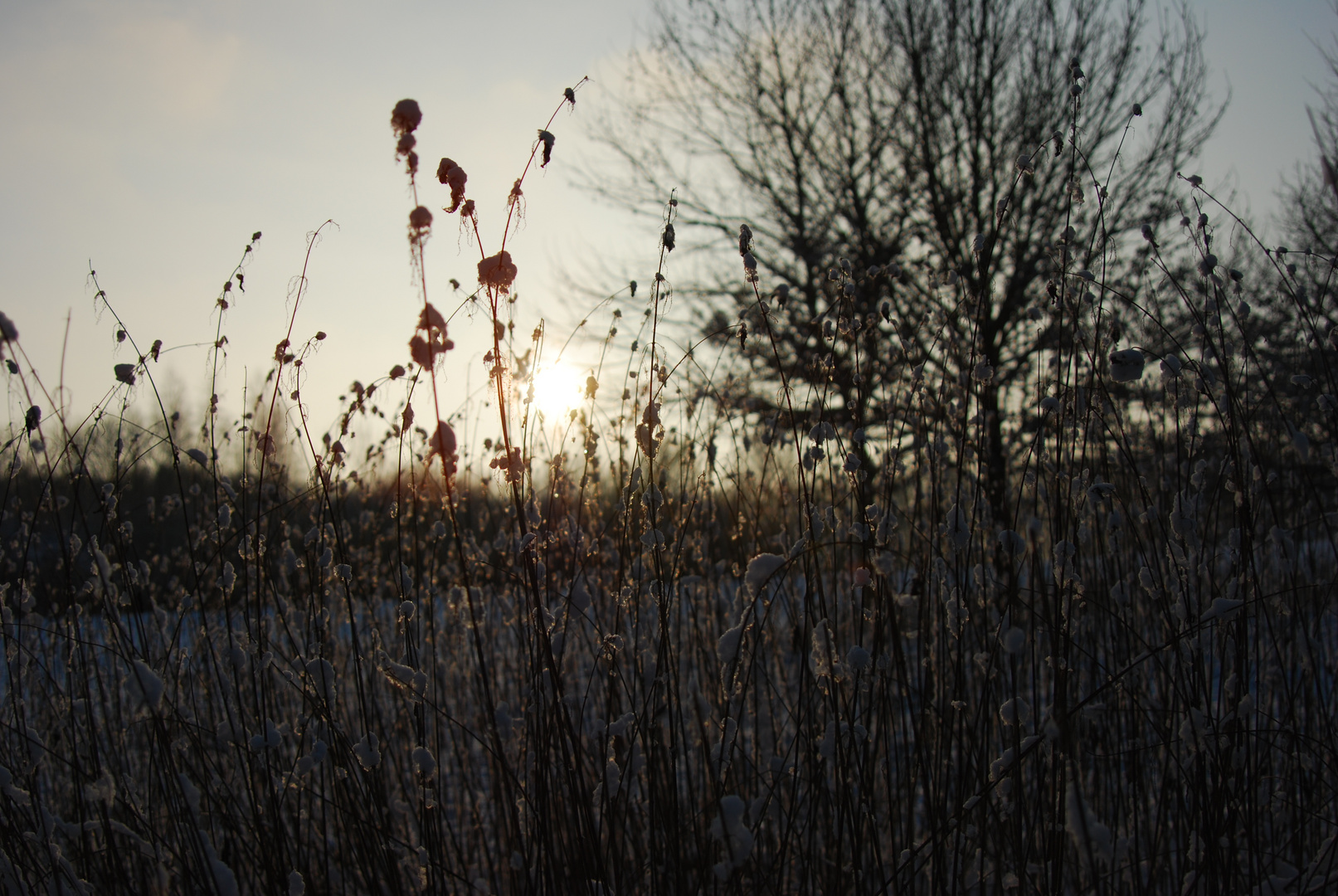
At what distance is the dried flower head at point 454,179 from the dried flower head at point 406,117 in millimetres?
73

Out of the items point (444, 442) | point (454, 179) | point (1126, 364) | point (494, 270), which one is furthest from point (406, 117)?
point (1126, 364)

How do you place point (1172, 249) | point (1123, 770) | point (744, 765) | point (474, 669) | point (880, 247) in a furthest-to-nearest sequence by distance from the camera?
point (880, 247) < point (1172, 249) < point (474, 669) < point (1123, 770) < point (744, 765)

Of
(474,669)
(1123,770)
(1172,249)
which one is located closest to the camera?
(1123,770)

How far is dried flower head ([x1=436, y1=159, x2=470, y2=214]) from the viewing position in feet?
3.78

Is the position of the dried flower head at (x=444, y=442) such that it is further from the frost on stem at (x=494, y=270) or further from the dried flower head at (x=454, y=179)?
the dried flower head at (x=454, y=179)

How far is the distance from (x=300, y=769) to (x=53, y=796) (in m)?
2.10

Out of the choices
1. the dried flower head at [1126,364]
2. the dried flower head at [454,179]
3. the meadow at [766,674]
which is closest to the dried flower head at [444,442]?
the meadow at [766,674]

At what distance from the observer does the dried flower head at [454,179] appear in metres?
1.15

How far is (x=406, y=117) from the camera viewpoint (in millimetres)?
1091

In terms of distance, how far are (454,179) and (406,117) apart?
0.10m

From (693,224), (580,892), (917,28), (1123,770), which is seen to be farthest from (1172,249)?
(580,892)

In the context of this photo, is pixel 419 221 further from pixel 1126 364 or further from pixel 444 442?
pixel 1126 364

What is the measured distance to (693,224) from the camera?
8516mm

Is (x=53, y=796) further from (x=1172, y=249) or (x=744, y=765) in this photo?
(x=1172, y=249)
